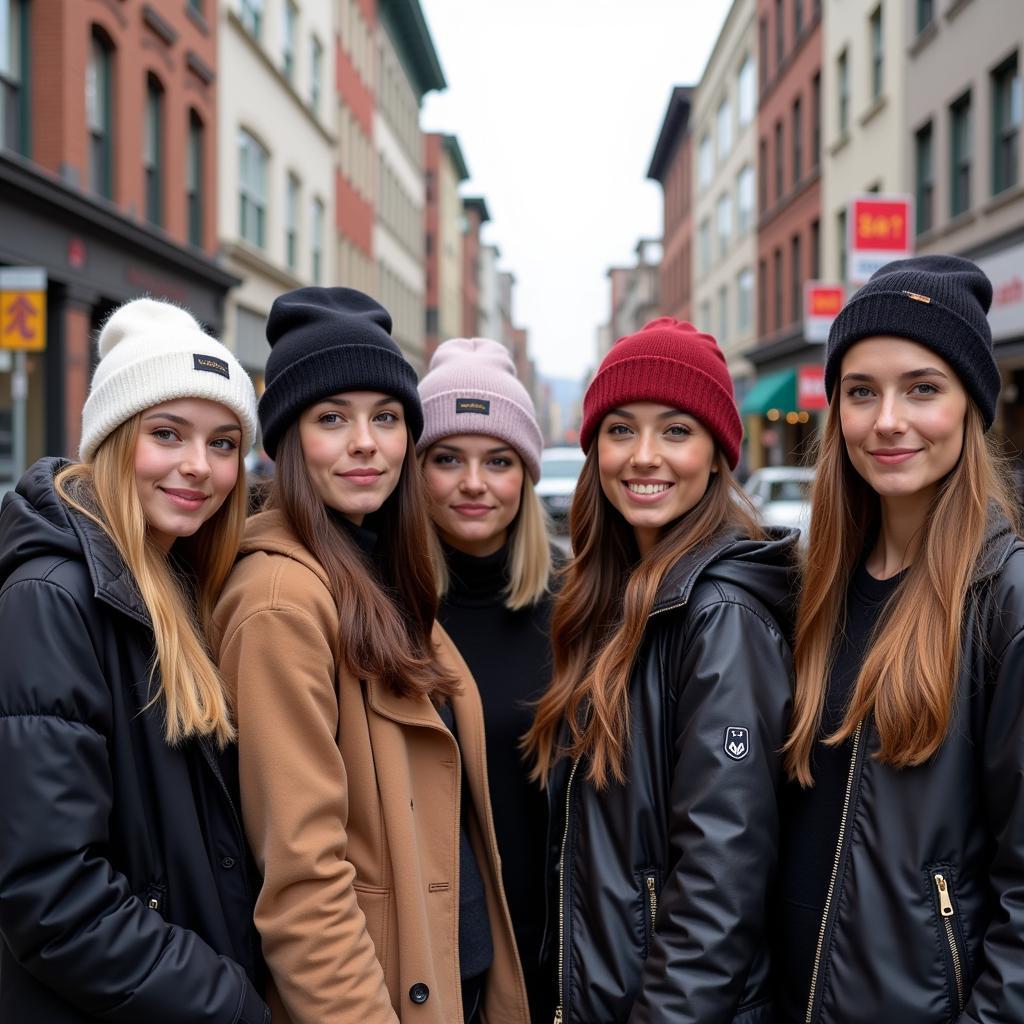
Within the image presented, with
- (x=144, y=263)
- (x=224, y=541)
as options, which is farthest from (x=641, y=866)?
(x=144, y=263)

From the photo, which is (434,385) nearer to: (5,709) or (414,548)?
(414,548)

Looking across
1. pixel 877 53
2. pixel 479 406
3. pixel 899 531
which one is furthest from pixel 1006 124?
pixel 899 531

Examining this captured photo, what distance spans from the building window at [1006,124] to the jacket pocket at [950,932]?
1664 cm

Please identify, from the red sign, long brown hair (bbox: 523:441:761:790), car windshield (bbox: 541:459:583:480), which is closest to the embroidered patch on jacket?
long brown hair (bbox: 523:441:761:790)

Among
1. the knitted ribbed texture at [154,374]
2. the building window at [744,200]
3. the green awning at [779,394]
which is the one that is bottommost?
the knitted ribbed texture at [154,374]

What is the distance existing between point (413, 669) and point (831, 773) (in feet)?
3.08

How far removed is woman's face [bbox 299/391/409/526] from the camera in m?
2.61

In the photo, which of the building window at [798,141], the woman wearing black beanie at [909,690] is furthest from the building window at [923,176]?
the woman wearing black beanie at [909,690]

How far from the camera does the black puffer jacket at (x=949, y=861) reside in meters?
1.95

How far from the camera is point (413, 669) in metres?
2.45

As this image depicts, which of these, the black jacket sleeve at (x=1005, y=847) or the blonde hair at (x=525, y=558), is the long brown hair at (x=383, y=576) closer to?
the blonde hair at (x=525, y=558)

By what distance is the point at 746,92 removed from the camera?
36875 mm

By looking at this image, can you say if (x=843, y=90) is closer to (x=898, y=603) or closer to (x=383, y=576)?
(x=383, y=576)

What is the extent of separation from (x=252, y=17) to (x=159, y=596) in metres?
22.1
